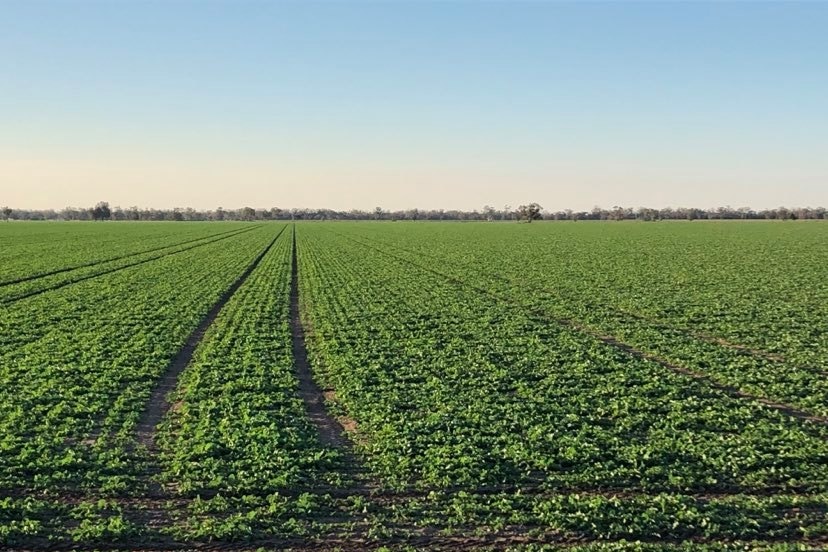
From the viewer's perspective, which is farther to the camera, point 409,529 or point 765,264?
point 765,264

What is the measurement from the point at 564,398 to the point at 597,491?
455 cm

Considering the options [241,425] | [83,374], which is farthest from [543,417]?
[83,374]

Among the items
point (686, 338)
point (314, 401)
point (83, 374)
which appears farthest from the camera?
point (686, 338)

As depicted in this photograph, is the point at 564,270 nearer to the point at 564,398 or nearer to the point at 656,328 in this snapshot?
the point at 656,328

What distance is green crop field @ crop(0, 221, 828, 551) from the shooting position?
8.53 m

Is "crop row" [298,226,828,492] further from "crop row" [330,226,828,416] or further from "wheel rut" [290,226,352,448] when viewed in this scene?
"crop row" [330,226,828,416]

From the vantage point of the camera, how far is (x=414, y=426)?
40.0ft

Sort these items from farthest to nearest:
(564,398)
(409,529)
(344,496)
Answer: (564,398)
(344,496)
(409,529)

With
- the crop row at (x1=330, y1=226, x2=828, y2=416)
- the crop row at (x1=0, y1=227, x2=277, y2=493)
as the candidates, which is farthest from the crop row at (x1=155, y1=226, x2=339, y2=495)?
the crop row at (x1=330, y1=226, x2=828, y2=416)

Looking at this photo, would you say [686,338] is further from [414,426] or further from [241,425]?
[241,425]

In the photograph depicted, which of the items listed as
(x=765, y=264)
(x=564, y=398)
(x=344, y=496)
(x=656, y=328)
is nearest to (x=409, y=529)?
(x=344, y=496)

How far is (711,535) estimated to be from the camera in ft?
27.0

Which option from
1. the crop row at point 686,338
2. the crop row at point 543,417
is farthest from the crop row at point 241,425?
the crop row at point 686,338

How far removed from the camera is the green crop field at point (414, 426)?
28.0 feet
